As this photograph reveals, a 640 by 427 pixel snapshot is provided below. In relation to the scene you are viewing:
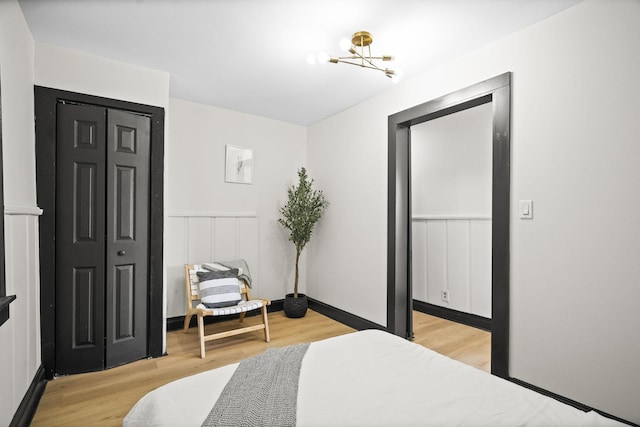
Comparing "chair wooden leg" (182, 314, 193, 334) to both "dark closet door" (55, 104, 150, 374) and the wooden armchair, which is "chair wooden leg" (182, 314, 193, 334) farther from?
"dark closet door" (55, 104, 150, 374)

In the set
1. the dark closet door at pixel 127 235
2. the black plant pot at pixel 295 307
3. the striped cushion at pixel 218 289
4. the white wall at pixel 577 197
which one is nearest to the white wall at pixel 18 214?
A: the dark closet door at pixel 127 235

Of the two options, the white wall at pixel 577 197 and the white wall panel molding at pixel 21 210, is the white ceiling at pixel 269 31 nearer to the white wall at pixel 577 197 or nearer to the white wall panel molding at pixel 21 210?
the white wall at pixel 577 197

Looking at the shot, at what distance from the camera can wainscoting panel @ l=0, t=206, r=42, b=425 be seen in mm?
1653

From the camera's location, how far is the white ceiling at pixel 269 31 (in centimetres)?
197

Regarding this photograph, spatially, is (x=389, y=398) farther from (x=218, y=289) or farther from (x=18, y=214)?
(x=218, y=289)

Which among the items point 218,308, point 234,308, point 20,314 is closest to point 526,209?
point 234,308

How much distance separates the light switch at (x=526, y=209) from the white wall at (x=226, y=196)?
279 centimetres

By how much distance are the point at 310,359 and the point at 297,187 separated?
3051mm

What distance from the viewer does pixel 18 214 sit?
1.88 m

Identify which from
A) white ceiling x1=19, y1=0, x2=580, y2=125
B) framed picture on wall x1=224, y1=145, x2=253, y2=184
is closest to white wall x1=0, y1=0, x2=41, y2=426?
white ceiling x1=19, y1=0, x2=580, y2=125

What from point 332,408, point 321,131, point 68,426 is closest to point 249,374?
point 332,408

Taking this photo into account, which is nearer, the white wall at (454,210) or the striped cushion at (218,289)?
the striped cushion at (218,289)

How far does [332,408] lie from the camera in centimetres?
109

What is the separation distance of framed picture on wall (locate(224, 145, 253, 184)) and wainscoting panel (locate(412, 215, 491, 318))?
2.23 m
